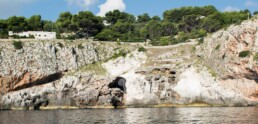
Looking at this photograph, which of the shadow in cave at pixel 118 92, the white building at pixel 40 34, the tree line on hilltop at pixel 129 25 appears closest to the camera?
the shadow in cave at pixel 118 92

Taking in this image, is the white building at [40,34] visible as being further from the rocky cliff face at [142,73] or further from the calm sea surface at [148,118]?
the calm sea surface at [148,118]

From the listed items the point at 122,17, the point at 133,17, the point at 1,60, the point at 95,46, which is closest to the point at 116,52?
the point at 95,46

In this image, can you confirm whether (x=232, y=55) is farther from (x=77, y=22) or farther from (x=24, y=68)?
(x=77, y=22)

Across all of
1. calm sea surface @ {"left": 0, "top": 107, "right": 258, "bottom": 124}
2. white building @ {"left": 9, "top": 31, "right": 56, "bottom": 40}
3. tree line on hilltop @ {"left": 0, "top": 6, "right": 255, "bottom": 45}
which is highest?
tree line on hilltop @ {"left": 0, "top": 6, "right": 255, "bottom": 45}

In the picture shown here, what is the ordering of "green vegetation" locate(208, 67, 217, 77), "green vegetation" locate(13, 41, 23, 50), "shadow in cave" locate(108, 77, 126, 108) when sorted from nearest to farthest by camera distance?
"green vegetation" locate(208, 67, 217, 77) → "shadow in cave" locate(108, 77, 126, 108) → "green vegetation" locate(13, 41, 23, 50)

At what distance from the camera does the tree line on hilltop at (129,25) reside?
4579 inches

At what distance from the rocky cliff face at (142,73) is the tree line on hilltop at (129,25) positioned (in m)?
12.7

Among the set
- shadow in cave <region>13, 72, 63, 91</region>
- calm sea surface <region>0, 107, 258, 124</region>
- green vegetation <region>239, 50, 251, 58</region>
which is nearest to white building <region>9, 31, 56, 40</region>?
shadow in cave <region>13, 72, 63, 91</region>

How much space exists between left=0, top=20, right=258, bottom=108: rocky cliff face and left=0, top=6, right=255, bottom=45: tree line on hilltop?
12.7 metres

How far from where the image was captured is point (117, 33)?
12038 cm

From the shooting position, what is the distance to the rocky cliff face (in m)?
78.1

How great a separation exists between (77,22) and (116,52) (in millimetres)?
23351

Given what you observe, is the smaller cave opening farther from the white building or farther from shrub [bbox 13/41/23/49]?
the white building

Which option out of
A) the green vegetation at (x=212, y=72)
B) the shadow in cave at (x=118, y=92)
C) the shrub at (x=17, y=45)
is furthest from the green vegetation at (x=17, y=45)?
the green vegetation at (x=212, y=72)
